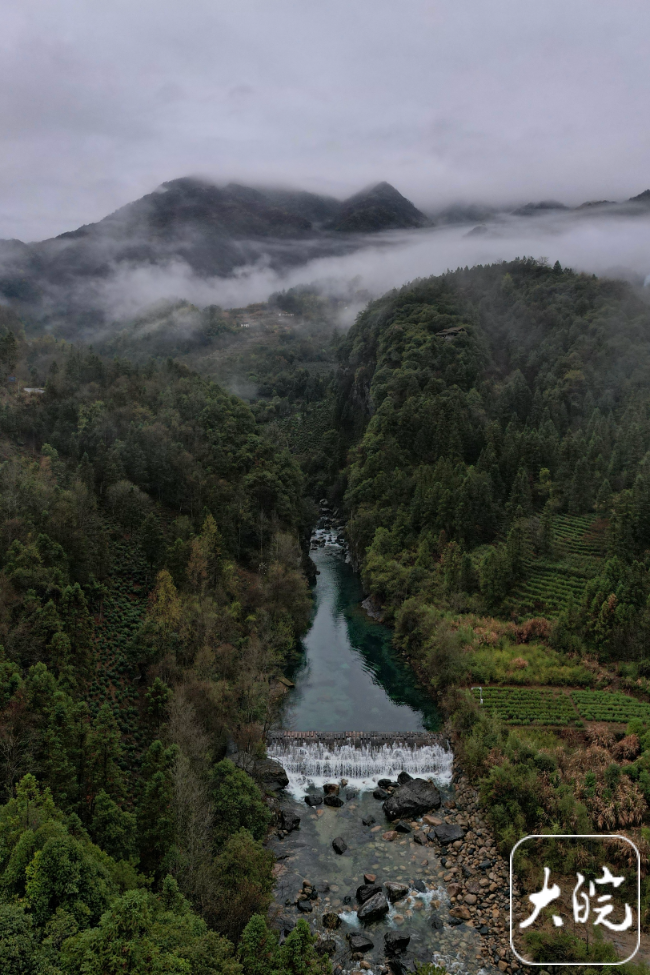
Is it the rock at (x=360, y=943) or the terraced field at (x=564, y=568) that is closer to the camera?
the rock at (x=360, y=943)

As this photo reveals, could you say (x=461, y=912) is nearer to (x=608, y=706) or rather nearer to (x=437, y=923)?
(x=437, y=923)

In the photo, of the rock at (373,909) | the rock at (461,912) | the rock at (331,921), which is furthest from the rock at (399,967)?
the rock at (461,912)

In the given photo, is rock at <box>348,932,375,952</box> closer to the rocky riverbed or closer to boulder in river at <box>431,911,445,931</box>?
the rocky riverbed

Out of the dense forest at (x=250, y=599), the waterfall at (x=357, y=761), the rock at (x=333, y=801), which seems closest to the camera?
the dense forest at (x=250, y=599)

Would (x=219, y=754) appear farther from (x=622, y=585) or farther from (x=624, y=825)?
(x=622, y=585)

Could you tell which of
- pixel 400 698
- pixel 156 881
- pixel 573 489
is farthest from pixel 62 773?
pixel 573 489

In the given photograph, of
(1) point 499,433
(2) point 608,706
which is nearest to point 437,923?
(2) point 608,706

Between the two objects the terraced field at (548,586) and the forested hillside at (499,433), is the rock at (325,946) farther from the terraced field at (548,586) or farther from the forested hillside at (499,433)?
the terraced field at (548,586)
